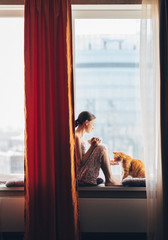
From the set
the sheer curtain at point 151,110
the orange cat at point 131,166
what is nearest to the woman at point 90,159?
the orange cat at point 131,166

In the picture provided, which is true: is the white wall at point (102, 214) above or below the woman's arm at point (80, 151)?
below

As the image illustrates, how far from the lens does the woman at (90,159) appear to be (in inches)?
98.7

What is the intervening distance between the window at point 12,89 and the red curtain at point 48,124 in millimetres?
271

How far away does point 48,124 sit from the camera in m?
2.41

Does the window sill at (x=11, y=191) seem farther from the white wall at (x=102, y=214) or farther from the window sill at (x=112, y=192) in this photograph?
the window sill at (x=112, y=192)

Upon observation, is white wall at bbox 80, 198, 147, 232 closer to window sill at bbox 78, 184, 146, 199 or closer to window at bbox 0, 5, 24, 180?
window sill at bbox 78, 184, 146, 199

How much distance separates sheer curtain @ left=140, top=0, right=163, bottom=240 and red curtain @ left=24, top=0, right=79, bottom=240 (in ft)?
2.12

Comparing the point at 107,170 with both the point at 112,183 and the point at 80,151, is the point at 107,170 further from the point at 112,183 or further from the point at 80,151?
the point at 80,151

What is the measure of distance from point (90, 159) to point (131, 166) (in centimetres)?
40

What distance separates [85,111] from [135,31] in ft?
3.22

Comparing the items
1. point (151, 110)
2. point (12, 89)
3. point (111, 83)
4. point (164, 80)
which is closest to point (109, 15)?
point (111, 83)

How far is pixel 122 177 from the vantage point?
2584mm

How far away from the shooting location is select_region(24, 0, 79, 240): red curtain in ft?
7.82

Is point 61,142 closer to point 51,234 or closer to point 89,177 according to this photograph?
point 89,177
